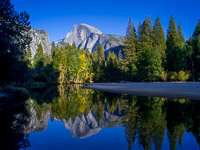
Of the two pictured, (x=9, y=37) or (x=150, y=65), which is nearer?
(x=9, y=37)

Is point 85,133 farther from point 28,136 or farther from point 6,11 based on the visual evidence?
point 6,11

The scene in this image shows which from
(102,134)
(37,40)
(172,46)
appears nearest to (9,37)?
(102,134)

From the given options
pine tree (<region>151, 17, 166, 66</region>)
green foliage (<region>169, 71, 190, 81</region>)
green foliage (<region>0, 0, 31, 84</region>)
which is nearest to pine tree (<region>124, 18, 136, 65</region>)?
pine tree (<region>151, 17, 166, 66</region>)

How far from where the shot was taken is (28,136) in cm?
400

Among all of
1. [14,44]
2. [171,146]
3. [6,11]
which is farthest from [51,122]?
[6,11]

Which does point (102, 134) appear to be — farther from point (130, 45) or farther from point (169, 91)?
point (130, 45)

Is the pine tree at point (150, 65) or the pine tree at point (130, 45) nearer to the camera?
the pine tree at point (150, 65)

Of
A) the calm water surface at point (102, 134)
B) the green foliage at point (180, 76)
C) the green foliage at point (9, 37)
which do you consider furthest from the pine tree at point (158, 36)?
the calm water surface at point (102, 134)

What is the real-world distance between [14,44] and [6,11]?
3244 millimetres

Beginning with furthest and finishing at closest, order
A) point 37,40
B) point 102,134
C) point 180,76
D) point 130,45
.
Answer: point 37,40
point 130,45
point 180,76
point 102,134

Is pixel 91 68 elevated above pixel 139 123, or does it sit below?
above

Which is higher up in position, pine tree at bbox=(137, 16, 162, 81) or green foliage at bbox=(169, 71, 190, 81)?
pine tree at bbox=(137, 16, 162, 81)

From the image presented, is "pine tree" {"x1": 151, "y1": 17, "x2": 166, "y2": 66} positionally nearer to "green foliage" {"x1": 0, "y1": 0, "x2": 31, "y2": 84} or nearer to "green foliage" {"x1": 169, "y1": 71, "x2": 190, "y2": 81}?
"green foliage" {"x1": 169, "y1": 71, "x2": 190, "y2": 81}

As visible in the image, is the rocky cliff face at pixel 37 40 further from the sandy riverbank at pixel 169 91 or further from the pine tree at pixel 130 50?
the sandy riverbank at pixel 169 91
